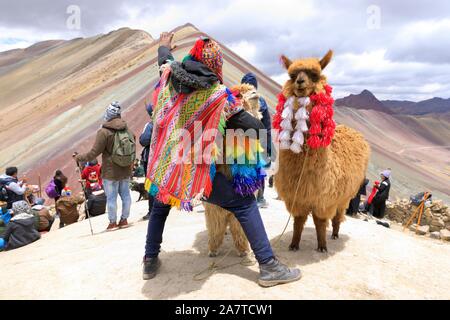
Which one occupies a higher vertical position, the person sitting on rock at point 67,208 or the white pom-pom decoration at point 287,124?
the white pom-pom decoration at point 287,124

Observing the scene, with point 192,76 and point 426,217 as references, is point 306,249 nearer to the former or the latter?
point 192,76

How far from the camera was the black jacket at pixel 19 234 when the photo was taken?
5.12 m

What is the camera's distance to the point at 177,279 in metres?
2.85

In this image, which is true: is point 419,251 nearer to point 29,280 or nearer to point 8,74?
point 29,280

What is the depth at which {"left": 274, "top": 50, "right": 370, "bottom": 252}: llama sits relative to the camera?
→ 3.10 m

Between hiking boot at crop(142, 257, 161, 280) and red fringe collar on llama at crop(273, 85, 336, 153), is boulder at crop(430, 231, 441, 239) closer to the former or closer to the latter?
red fringe collar on llama at crop(273, 85, 336, 153)

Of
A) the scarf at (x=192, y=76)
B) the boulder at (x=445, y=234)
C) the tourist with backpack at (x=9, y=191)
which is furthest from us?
the boulder at (x=445, y=234)

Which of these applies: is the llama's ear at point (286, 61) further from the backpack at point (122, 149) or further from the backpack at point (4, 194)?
the backpack at point (4, 194)

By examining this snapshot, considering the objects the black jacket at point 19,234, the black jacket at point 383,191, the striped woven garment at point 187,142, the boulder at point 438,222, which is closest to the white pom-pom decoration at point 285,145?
the striped woven garment at point 187,142

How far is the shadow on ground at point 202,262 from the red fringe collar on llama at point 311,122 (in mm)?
1135

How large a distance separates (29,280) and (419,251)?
407 cm

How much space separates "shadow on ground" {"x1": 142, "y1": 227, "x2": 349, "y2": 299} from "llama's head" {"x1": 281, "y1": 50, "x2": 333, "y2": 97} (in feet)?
5.34

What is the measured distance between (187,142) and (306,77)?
1.27 meters

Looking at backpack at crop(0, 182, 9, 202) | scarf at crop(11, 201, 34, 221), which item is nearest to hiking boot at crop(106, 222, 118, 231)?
scarf at crop(11, 201, 34, 221)
